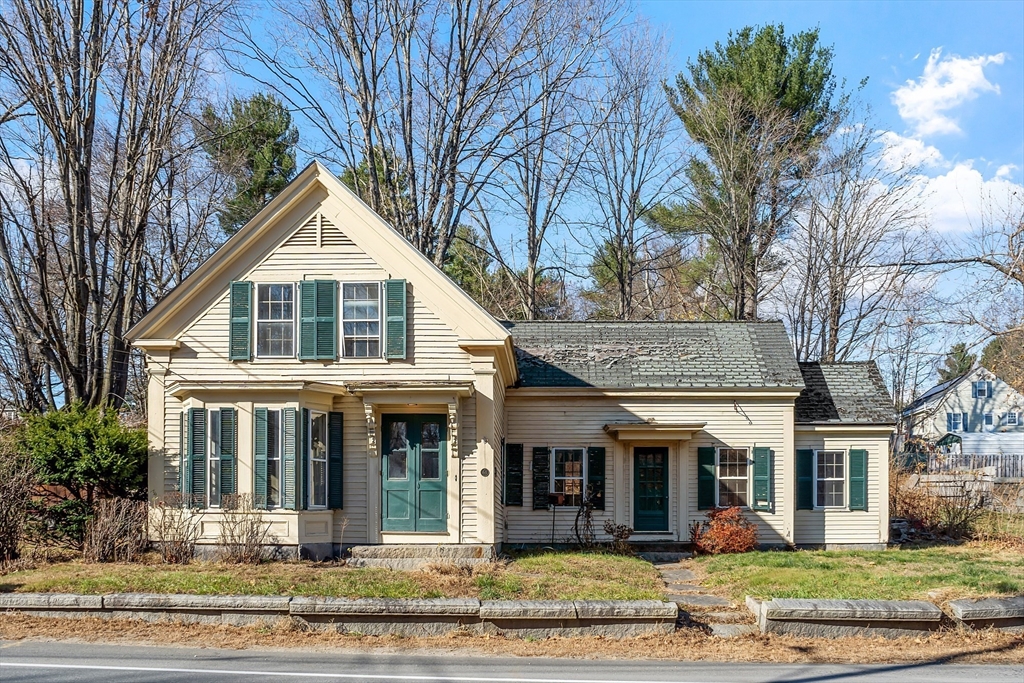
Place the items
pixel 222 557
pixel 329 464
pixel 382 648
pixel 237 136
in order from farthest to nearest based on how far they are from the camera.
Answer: pixel 237 136, pixel 329 464, pixel 222 557, pixel 382 648

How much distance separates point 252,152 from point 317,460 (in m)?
20.2

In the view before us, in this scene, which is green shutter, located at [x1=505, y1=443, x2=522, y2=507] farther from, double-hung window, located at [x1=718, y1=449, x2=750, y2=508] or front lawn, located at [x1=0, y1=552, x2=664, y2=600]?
front lawn, located at [x1=0, y1=552, x2=664, y2=600]

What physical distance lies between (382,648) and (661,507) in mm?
11351

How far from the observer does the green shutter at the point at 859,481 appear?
2169 cm

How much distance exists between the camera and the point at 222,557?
16109 millimetres

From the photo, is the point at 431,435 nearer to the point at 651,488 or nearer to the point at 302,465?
the point at 302,465

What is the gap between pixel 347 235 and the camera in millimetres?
18031

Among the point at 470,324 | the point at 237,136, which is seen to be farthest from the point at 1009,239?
the point at 237,136

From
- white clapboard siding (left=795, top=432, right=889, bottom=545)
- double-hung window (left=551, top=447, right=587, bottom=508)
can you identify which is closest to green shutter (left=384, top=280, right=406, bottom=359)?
double-hung window (left=551, top=447, right=587, bottom=508)

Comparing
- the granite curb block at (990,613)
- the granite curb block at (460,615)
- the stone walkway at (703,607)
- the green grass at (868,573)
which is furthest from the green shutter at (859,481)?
the granite curb block at (460,615)

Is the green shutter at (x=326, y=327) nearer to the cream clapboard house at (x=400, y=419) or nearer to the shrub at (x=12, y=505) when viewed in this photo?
the cream clapboard house at (x=400, y=419)

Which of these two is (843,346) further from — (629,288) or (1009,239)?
(1009,239)

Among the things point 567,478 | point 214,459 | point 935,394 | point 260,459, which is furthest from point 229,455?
point 935,394

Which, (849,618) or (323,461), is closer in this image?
(849,618)
